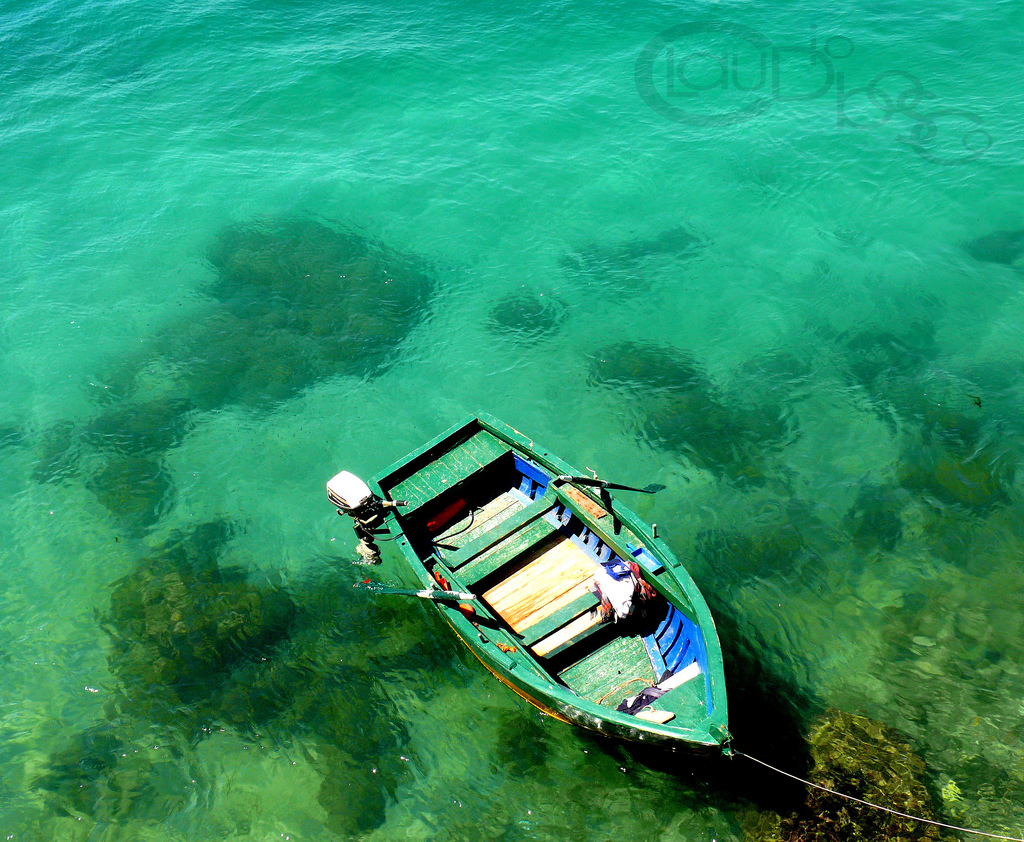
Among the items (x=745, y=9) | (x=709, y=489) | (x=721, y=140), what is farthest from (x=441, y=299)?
(x=745, y=9)

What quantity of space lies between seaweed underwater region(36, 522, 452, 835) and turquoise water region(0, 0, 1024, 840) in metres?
0.10

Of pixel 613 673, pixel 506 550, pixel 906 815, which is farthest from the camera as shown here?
pixel 506 550

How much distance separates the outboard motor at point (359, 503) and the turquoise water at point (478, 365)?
2.63 m

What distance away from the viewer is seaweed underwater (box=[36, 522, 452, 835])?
59.5 ft

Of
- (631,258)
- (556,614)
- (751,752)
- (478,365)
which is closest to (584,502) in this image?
(556,614)

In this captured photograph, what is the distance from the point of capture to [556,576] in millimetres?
19594

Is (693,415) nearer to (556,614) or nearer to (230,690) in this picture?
(556,614)

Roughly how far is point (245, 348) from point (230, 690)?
1403 cm

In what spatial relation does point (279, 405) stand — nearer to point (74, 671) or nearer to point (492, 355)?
point (492, 355)

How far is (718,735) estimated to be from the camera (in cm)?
1466

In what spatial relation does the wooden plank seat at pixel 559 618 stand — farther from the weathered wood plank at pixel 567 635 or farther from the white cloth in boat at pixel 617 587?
the white cloth in boat at pixel 617 587

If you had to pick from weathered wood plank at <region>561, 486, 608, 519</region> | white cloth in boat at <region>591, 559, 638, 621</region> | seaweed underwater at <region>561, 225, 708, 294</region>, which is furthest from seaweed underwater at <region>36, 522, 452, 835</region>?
seaweed underwater at <region>561, 225, 708, 294</region>

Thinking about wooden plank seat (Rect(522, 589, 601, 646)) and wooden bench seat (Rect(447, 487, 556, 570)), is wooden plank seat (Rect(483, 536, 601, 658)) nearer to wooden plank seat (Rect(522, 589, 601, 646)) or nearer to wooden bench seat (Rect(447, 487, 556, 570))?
wooden plank seat (Rect(522, 589, 601, 646))

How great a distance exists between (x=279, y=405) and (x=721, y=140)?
25.2m
